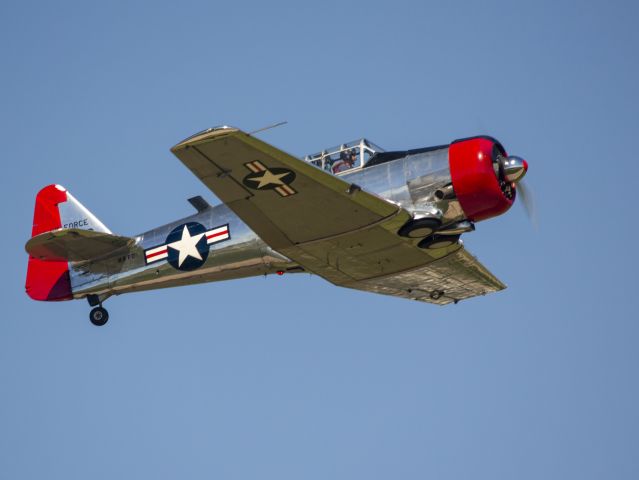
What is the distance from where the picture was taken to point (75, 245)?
17781 millimetres

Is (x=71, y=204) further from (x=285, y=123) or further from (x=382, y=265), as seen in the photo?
(x=285, y=123)

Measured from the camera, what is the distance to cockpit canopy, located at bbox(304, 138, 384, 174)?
16.1 m

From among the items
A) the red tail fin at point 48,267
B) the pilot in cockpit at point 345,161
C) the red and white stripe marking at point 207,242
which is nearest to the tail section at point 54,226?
the red tail fin at point 48,267

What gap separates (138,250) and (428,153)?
209 inches

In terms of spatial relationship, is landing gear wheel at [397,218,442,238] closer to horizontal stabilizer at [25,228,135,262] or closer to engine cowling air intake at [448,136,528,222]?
engine cowling air intake at [448,136,528,222]

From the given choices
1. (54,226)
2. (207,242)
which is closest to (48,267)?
(54,226)

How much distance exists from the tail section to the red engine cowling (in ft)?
23.4

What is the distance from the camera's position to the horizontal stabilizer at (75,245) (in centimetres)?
1711

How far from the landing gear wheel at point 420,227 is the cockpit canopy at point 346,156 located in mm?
1218

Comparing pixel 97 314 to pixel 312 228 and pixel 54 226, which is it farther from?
pixel 312 228

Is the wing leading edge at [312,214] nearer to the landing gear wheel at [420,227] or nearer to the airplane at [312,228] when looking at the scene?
the airplane at [312,228]

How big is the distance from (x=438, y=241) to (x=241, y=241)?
3064 millimetres

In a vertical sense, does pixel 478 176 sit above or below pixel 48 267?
below

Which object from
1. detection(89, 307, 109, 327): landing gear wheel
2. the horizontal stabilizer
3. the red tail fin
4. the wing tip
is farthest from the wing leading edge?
the red tail fin
